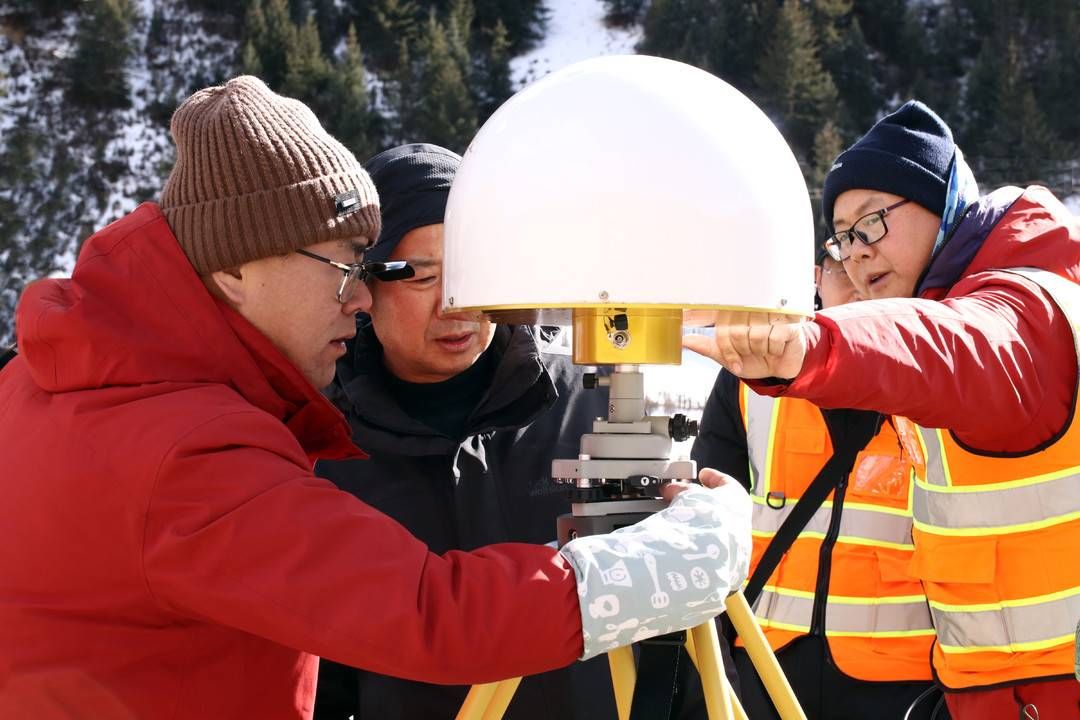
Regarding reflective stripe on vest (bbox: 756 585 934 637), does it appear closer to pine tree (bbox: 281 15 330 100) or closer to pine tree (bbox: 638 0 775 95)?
pine tree (bbox: 281 15 330 100)

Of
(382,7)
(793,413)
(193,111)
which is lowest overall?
(793,413)

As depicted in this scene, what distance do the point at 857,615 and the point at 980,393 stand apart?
1.61m

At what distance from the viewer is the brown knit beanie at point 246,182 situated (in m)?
1.82

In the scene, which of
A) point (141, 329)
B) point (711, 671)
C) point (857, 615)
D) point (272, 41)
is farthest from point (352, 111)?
point (711, 671)

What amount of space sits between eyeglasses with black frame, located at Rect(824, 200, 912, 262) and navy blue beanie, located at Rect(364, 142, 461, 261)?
1.10 meters

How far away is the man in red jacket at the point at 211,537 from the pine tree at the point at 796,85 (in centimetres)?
3806

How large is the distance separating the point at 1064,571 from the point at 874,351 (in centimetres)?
84

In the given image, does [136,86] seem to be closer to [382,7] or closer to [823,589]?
[382,7]

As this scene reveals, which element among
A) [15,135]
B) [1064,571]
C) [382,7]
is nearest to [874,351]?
[1064,571]

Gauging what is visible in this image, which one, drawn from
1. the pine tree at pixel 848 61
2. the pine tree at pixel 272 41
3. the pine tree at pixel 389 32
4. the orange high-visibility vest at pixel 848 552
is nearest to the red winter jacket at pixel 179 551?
the orange high-visibility vest at pixel 848 552

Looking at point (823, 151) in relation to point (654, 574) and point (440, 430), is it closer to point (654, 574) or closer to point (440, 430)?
point (440, 430)

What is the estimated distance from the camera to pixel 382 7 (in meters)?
44.6

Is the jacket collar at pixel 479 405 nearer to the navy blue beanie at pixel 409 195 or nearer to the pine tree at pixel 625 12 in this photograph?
the navy blue beanie at pixel 409 195

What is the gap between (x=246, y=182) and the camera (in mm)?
1837
